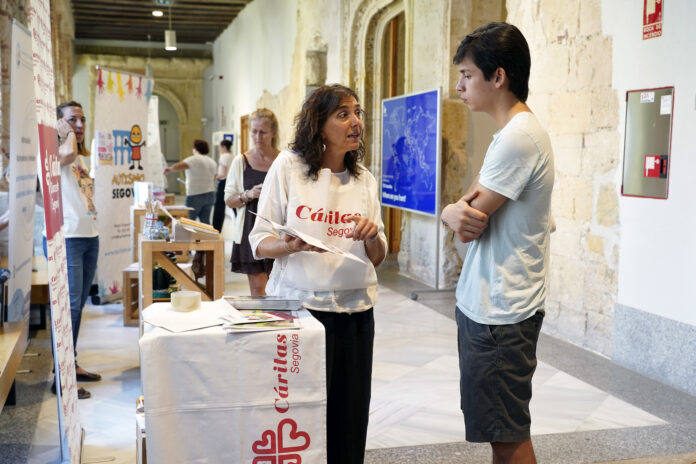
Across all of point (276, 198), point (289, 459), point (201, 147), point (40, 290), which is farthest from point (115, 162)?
point (289, 459)

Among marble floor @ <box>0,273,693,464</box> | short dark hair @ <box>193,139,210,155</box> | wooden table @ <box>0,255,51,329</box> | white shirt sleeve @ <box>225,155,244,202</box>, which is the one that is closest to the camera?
marble floor @ <box>0,273,693,464</box>

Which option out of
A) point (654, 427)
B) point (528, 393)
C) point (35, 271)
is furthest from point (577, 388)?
point (35, 271)

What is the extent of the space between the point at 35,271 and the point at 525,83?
4.57 meters

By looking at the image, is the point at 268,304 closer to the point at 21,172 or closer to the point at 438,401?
the point at 438,401

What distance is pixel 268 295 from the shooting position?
2.41m

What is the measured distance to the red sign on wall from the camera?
13.7 ft

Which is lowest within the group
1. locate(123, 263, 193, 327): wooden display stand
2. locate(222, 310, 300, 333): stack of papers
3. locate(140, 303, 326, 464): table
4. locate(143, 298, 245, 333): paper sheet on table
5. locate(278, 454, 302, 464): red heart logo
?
locate(123, 263, 193, 327): wooden display stand

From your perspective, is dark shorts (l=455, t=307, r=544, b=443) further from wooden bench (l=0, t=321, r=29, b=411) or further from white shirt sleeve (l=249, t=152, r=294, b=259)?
wooden bench (l=0, t=321, r=29, b=411)

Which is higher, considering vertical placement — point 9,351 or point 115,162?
point 115,162

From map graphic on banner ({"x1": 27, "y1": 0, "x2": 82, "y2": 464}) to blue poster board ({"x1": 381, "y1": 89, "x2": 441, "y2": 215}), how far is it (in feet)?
14.7

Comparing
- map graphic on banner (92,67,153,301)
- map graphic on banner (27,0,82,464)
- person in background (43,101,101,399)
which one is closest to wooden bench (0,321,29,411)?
map graphic on banner (27,0,82,464)

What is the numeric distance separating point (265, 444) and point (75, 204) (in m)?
2.57

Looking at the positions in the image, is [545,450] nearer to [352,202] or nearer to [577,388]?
[577,388]

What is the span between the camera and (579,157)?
16.3ft
